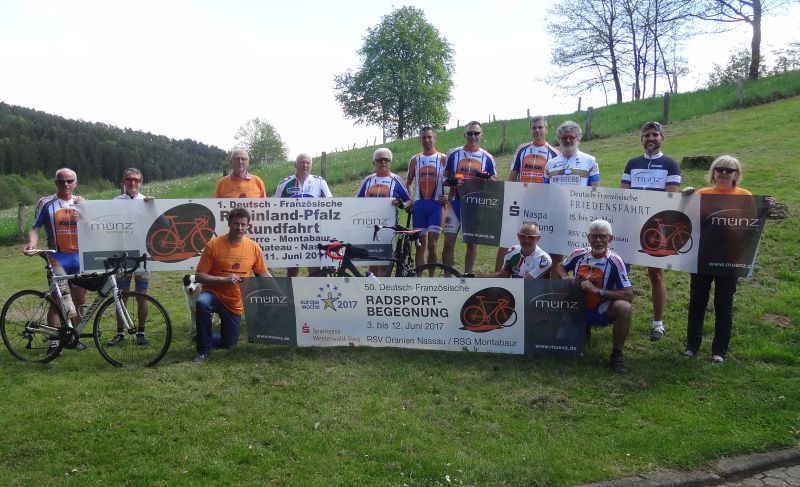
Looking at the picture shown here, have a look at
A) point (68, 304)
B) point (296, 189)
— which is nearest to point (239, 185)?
point (296, 189)

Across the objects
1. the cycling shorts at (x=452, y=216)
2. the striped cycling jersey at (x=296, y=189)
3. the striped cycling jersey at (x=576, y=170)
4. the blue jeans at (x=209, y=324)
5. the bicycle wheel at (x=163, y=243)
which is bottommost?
the blue jeans at (x=209, y=324)

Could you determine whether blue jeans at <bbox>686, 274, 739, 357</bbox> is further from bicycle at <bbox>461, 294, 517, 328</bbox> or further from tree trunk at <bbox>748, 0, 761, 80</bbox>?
tree trunk at <bbox>748, 0, 761, 80</bbox>

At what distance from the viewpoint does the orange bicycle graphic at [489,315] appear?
20.4 ft

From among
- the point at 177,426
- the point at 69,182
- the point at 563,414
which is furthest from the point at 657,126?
the point at 69,182

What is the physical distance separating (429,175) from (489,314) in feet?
7.36

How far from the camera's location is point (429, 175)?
304 inches

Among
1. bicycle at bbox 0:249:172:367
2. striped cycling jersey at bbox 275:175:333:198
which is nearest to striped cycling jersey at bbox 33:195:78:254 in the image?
bicycle at bbox 0:249:172:367

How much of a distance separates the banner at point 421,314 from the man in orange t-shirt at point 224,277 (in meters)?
0.18

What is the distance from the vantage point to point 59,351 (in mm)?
6324

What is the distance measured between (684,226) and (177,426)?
17.6 feet

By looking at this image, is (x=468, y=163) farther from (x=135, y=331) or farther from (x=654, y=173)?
(x=135, y=331)

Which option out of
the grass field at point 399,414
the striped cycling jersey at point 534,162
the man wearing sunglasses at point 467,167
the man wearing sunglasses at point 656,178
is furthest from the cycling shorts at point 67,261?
the man wearing sunglasses at point 656,178

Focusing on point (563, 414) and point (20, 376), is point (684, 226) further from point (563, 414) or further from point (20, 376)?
point (20, 376)

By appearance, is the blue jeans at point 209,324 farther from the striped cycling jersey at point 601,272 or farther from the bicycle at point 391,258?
the striped cycling jersey at point 601,272
